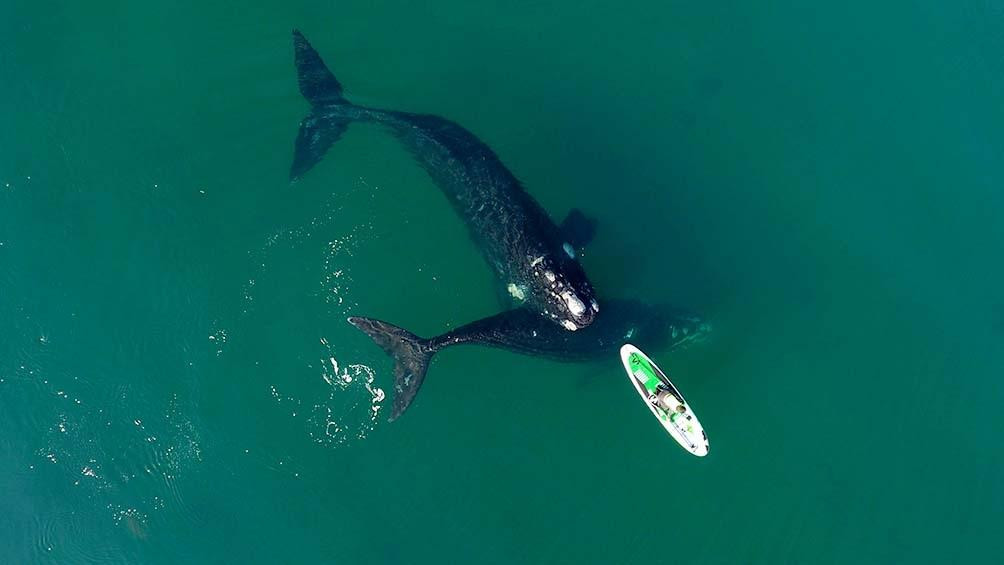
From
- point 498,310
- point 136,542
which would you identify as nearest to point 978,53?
point 498,310

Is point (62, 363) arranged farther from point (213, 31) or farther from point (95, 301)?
point (213, 31)

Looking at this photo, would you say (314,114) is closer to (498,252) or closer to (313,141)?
(313,141)

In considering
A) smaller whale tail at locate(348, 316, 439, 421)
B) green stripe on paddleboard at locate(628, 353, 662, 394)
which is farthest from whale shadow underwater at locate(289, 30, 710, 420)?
green stripe on paddleboard at locate(628, 353, 662, 394)

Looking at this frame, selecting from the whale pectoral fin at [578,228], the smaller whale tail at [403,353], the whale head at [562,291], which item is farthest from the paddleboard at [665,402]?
the smaller whale tail at [403,353]

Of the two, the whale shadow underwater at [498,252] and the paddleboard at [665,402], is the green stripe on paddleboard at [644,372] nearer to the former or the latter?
the paddleboard at [665,402]

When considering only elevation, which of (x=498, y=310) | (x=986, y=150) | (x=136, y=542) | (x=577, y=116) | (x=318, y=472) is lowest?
(x=136, y=542)

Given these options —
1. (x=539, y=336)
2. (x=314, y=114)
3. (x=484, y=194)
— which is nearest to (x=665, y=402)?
(x=539, y=336)

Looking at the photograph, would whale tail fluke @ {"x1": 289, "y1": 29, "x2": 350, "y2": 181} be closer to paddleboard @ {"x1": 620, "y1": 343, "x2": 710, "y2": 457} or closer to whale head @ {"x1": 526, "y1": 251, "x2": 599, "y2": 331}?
whale head @ {"x1": 526, "y1": 251, "x2": 599, "y2": 331}
